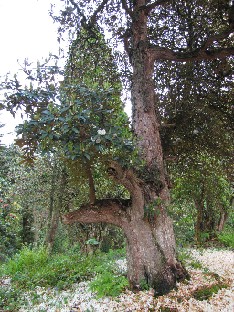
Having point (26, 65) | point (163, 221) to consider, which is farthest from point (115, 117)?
point (163, 221)

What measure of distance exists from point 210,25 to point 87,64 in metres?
2.99

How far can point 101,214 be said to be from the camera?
193 inches

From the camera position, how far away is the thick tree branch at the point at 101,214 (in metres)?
4.84

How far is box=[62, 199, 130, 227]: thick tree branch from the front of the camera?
15.9ft

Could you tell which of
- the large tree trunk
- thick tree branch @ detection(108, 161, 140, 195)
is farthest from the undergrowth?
thick tree branch @ detection(108, 161, 140, 195)

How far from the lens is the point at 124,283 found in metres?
4.78

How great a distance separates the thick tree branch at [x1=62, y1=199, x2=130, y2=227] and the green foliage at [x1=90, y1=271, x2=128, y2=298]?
3.17ft

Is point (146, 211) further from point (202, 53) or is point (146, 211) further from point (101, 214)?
point (202, 53)

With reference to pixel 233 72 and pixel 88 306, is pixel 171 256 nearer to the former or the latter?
pixel 88 306

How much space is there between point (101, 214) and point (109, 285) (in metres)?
1.18

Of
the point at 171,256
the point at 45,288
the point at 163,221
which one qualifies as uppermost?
the point at 163,221

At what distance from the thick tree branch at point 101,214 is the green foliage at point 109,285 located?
3.17ft

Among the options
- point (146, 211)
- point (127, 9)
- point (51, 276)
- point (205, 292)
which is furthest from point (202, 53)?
point (51, 276)

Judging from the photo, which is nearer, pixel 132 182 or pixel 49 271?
pixel 132 182
